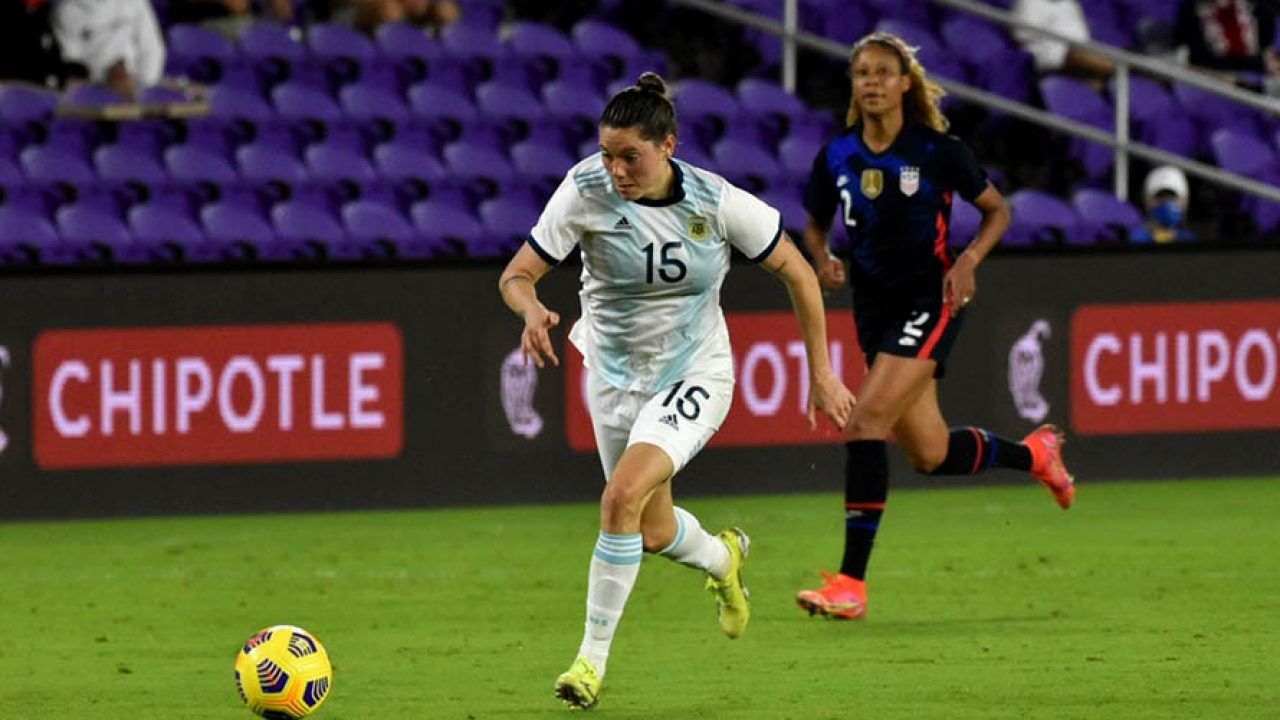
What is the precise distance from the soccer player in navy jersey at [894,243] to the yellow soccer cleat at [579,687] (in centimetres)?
237

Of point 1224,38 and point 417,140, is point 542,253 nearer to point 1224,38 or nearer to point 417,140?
point 417,140

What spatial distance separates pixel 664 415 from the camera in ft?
25.9

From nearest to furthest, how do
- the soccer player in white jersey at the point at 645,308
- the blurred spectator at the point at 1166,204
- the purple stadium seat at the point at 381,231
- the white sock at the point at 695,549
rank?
1. the soccer player in white jersey at the point at 645,308
2. the white sock at the point at 695,549
3. the purple stadium seat at the point at 381,231
4. the blurred spectator at the point at 1166,204

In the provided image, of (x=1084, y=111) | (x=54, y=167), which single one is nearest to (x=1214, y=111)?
(x=1084, y=111)

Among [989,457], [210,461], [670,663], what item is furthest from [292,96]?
[670,663]

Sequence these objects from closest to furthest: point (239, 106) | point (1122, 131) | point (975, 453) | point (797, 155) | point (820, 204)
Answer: point (820, 204), point (975, 453), point (239, 106), point (797, 155), point (1122, 131)

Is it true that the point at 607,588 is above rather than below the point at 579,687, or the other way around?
above

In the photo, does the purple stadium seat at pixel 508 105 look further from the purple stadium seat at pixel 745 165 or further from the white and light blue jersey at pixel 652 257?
the white and light blue jersey at pixel 652 257

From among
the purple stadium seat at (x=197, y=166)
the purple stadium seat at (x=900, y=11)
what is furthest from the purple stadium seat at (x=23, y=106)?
the purple stadium seat at (x=900, y=11)

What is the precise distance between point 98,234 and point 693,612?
5.87 meters

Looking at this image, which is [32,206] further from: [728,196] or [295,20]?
[728,196]

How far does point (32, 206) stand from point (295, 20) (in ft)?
10.5

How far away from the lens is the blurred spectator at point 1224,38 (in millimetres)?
18000

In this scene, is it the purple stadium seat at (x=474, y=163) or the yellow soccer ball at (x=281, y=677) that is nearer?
the yellow soccer ball at (x=281, y=677)
